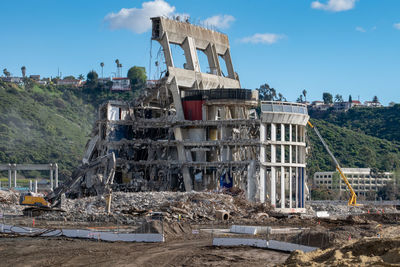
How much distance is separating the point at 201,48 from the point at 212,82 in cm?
460

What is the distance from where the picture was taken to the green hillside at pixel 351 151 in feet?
508

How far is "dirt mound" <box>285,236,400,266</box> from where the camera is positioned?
24.2 meters

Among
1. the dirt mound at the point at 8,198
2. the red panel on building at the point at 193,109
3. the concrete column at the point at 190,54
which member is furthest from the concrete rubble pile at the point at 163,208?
the concrete column at the point at 190,54

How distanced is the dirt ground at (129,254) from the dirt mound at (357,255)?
13.7ft

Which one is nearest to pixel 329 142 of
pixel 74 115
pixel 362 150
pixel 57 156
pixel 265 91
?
pixel 362 150

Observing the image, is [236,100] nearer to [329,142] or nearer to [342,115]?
[329,142]

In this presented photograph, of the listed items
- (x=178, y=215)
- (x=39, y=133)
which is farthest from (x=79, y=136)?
(x=178, y=215)

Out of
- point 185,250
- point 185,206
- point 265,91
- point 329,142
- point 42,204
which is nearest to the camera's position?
point 185,250

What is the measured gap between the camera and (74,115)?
19762cm

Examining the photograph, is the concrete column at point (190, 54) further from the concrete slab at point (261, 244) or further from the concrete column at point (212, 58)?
the concrete slab at point (261, 244)

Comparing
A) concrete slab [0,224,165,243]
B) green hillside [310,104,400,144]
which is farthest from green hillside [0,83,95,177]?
concrete slab [0,224,165,243]

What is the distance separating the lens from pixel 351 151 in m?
160

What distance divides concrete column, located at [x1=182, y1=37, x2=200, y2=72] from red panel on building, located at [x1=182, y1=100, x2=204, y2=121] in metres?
4.79

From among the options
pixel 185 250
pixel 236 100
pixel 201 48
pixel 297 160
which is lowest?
pixel 185 250
